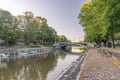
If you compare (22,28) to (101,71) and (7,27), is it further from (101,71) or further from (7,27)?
(101,71)

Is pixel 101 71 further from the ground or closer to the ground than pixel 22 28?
closer to the ground

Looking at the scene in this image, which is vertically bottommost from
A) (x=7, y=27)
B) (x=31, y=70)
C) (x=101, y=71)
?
(x=31, y=70)

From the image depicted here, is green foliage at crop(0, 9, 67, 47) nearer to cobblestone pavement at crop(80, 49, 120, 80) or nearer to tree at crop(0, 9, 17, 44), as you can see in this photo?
tree at crop(0, 9, 17, 44)

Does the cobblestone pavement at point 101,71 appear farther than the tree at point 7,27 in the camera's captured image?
No

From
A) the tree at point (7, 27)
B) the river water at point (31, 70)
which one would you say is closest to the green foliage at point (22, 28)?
the tree at point (7, 27)

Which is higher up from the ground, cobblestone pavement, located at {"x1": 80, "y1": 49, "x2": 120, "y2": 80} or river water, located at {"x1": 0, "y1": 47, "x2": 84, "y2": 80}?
cobblestone pavement, located at {"x1": 80, "y1": 49, "x2": 120, "y2": 80}

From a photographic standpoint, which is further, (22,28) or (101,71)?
(22,28)

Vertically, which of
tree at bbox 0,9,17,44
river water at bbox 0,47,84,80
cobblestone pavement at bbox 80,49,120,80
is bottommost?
river water at bbox 0,47,84,80

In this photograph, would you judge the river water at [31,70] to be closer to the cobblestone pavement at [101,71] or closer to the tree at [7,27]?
the cobblestone pavement at [101,71]

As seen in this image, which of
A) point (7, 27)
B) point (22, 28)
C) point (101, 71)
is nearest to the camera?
point (101, 71)

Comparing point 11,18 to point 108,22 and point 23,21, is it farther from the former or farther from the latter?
point 108,22

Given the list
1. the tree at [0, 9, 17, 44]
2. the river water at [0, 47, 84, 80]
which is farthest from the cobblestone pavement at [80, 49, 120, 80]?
the tree at [0, 9, 17, 44]

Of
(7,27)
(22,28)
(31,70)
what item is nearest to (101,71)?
(31,70)

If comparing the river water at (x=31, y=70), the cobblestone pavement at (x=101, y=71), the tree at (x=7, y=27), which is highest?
the tree at (x=7, y=27)
